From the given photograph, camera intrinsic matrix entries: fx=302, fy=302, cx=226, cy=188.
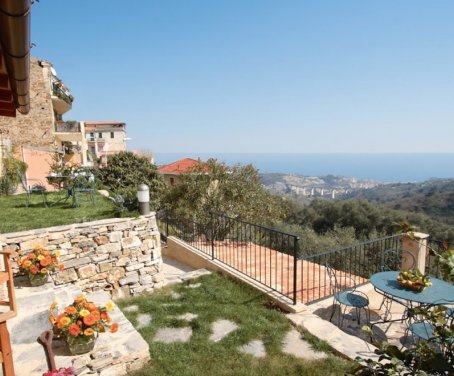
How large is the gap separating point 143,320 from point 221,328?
130 cm

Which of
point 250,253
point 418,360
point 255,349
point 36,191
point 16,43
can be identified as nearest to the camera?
point 418,360

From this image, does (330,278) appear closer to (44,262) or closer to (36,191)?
(44,262)

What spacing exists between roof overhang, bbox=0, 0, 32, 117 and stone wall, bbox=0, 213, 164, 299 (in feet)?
10.4

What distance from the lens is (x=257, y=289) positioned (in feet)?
19.0

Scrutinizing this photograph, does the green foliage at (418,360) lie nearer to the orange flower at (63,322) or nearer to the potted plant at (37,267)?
the orange flower at (63,322)

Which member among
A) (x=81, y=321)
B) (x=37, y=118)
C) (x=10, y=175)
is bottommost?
(x=81, y=321)

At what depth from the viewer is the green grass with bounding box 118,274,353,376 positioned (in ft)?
11.9

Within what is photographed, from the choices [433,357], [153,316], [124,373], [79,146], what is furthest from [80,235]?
[79,146]

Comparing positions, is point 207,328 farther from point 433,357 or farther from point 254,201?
point 254,201

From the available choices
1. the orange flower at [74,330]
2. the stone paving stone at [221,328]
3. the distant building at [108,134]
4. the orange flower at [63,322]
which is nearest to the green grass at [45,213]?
the stone paving stone at [221,328]

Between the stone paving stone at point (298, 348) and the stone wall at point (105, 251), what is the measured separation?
3.64 meters

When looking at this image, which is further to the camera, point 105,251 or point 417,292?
point 105,251

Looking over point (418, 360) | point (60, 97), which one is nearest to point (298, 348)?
point (418, 360)

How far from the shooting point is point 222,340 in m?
4.22
